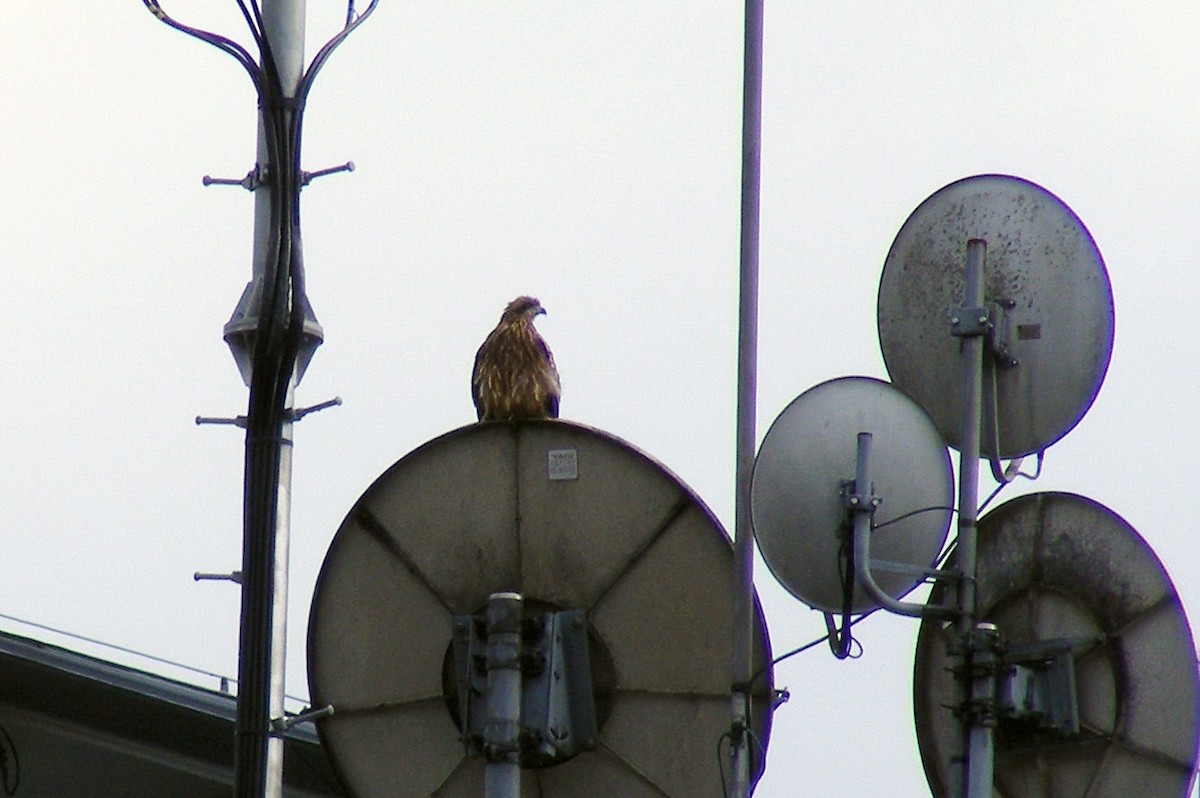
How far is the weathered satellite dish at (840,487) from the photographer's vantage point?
743 cm

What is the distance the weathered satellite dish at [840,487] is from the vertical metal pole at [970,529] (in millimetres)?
77

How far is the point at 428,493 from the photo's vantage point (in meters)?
8.29

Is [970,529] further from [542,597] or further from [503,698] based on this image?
[503,698]

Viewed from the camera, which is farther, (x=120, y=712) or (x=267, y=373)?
(x=120, y=712)

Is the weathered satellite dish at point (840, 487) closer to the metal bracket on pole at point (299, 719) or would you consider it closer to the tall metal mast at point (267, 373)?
the metal bracket on pole at point (299, 719)

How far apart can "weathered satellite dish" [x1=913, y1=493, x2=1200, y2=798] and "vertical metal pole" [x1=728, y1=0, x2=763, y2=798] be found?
0.67 m

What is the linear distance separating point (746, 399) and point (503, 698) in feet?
11.0

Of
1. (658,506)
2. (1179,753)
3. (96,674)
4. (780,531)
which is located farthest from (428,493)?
(96,674)

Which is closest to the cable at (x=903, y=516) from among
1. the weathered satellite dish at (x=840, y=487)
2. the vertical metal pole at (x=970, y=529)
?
the weathered satellite dish at (x=840, y=487)

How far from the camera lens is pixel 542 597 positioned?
7.94m

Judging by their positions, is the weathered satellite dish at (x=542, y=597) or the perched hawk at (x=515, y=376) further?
the perched hawk at (x=515, y=376)

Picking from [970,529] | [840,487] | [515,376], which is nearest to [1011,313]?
[970,529]

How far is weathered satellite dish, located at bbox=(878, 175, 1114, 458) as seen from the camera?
7.82 metres

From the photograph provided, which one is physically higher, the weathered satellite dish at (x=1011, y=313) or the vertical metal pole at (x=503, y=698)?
the weathered satellite dish at (x=1011, y=313)
